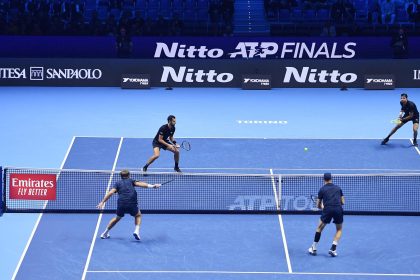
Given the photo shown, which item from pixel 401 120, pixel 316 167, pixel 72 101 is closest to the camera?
pixel 316 167

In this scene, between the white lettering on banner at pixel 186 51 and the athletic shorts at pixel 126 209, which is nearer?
the athletic shorts at pixel 126 209

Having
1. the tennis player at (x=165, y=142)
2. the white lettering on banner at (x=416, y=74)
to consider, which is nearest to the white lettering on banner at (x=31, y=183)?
the tennis player at (x=165, y=142)

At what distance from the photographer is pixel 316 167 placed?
2545 centimetres

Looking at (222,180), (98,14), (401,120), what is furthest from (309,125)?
(98,14)

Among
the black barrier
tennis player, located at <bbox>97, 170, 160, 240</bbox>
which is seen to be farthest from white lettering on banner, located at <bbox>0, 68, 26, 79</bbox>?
tennis player, located at <bbox>97, 170, 160, 240</bbox>

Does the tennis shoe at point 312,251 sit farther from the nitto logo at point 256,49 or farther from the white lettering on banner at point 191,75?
the nitto logo at point 256,49

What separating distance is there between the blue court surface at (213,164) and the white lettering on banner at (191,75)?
67 centimetres

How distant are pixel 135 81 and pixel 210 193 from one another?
51.4ft

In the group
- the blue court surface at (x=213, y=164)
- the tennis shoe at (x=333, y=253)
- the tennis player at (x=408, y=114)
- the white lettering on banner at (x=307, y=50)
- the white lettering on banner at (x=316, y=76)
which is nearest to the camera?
the blue court surface at (x=213, y=164)

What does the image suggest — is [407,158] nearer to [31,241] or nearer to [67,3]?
[31,241]

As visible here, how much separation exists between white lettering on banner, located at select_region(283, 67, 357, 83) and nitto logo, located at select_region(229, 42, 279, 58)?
1060mm

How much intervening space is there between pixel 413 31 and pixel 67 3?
14473 mm

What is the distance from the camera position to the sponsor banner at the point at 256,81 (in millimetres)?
37219

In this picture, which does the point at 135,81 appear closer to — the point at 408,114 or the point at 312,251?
the point at 408,114
